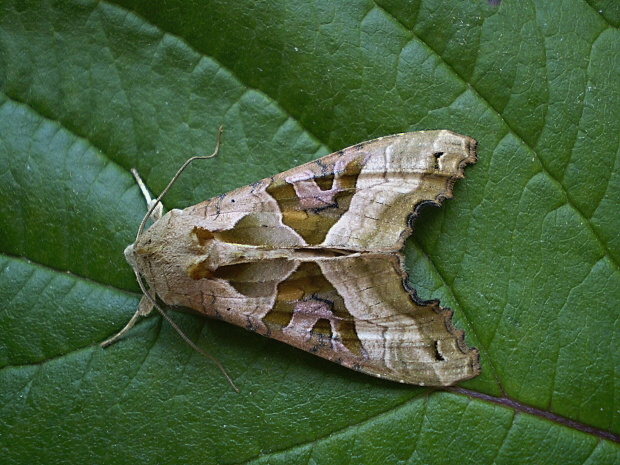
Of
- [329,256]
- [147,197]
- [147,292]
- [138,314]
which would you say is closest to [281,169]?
[329,256]

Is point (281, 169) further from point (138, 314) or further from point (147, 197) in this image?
point (138, 314)

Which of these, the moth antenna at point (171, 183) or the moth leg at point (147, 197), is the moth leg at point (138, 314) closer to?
the moth antenna at point (171, 183)

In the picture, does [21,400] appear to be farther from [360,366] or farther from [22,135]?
[360,366]

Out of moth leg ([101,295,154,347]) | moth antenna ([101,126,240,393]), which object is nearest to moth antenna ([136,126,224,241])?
moth antenna ([101,126,240,393])

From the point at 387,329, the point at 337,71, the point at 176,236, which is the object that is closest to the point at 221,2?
the point at 337,71

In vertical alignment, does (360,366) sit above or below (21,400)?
above

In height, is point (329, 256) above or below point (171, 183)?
above
